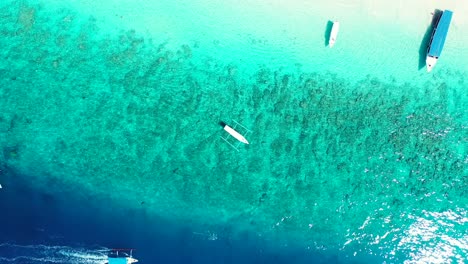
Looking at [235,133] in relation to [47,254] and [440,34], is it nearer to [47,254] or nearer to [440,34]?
[47,254]

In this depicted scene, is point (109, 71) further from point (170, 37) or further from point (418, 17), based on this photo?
point (418, 17)

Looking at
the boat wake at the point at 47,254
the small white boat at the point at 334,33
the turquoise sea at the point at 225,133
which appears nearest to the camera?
the boat wake at the point at 47,254

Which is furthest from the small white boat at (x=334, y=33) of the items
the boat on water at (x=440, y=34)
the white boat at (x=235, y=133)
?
the white boat at (x=235, y=133)

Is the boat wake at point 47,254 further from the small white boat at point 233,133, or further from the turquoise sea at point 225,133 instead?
the small white boat at point 233,133

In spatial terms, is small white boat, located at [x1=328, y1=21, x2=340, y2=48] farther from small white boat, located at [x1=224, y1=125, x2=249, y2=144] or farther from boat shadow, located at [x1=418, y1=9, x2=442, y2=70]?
small white boat, located at [x1=224, y1=125, x2=249, y2=144]

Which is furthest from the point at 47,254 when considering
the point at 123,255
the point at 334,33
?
the point at 334,33

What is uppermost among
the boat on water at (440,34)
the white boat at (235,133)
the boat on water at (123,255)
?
the boat on water at (440,34)

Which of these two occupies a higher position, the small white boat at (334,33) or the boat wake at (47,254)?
the small white boat at (334,33)
